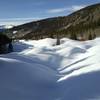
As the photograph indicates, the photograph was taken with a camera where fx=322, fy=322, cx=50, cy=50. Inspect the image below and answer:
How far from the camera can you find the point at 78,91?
10.9 m

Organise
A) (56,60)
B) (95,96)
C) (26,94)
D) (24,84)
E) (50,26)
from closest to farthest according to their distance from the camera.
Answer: (95,96), (26,94), (24,84), (56,60), (50,26)

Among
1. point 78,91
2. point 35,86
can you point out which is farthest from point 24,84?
point 78,91

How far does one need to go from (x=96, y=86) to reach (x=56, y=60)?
47.7 feet

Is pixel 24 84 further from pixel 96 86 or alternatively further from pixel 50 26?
pixel 50 26

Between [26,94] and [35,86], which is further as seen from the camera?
[35,86]

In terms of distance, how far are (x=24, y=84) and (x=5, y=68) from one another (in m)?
1.67

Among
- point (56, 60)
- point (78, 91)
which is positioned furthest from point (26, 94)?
point (56, 60)

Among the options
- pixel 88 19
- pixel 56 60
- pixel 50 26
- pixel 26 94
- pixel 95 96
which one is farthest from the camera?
pixel 50 26

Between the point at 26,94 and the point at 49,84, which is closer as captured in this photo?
the point at 26,94

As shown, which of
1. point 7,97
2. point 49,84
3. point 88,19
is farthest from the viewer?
point 88,19

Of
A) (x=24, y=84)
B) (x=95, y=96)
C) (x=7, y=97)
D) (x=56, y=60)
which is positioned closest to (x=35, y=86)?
(x=24, y=84)

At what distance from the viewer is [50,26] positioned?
192 meters

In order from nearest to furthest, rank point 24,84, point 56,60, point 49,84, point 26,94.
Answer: point 26,94
point 24,84
point 49,84
point 56,60

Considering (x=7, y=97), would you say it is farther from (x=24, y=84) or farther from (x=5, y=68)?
(x=5, y=68)
